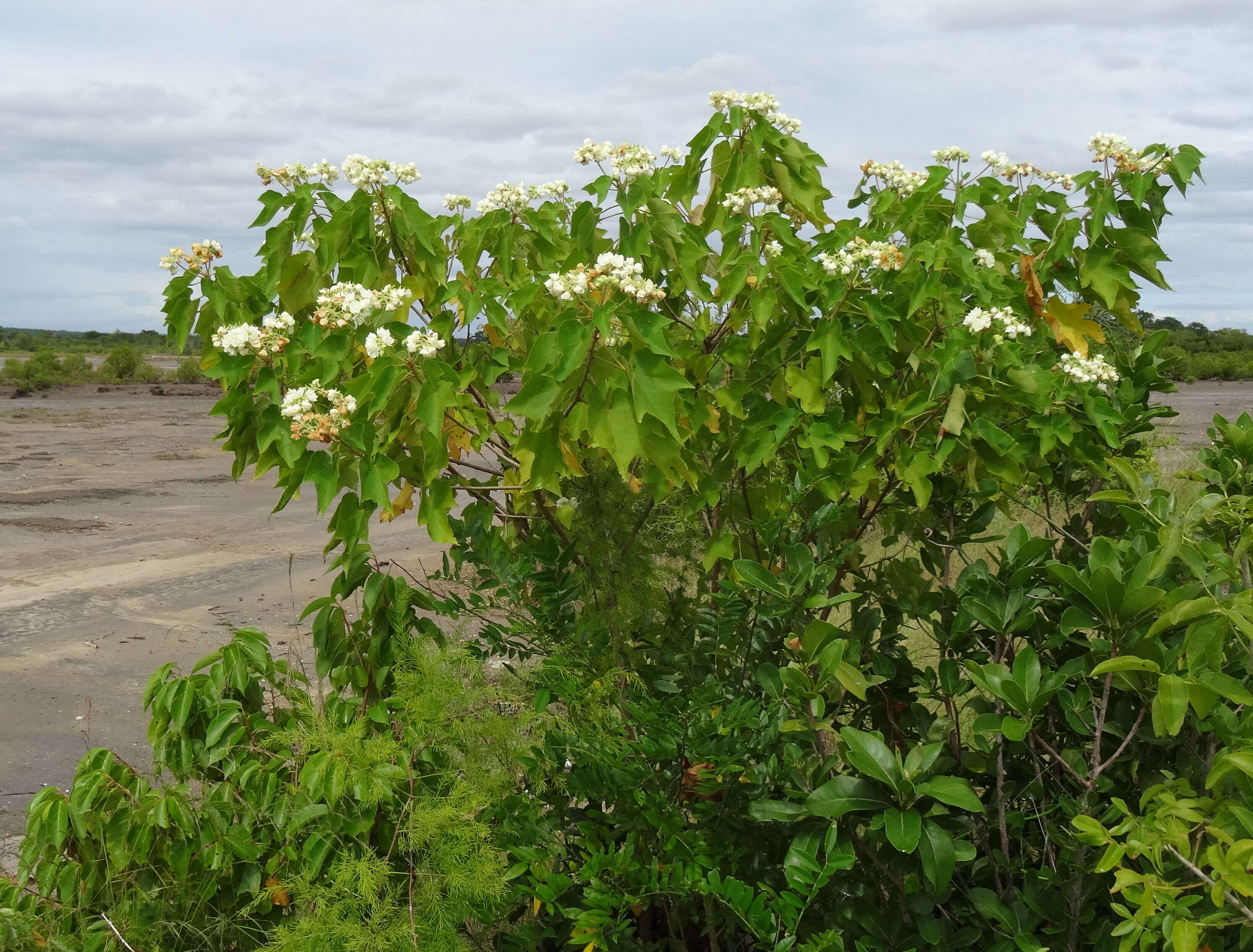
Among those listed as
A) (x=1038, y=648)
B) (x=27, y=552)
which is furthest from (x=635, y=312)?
(x=27, y=552)

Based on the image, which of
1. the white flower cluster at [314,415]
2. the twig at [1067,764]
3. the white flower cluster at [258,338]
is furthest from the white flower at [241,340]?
the twig at [1067,764]

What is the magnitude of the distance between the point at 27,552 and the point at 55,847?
21.4 ft

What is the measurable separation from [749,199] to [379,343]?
0.94 meters

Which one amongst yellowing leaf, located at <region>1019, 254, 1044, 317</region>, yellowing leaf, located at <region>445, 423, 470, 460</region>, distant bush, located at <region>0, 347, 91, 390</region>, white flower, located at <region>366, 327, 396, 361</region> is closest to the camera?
white flower, located at <region>366, 327, 396, 361</region>

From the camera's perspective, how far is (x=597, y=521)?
8.38 feet

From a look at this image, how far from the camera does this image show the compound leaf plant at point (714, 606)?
5.48 ft

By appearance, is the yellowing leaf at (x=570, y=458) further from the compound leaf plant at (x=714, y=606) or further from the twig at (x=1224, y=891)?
the twig at (x=1224, y=891)

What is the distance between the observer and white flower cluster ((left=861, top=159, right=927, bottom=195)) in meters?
2.61

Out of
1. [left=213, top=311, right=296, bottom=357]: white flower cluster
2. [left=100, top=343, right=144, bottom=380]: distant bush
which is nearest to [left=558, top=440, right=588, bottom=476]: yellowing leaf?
[left=213, top=311, right=296, bottom=357]: white flower cluster

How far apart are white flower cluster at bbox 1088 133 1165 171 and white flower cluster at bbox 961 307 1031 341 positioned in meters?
0.53

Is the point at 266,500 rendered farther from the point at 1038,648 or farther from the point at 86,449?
the point at 1038,648

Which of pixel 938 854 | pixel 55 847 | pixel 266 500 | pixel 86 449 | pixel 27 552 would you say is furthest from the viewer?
pixel 86 449

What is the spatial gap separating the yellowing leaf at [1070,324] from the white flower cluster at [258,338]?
1.79 m

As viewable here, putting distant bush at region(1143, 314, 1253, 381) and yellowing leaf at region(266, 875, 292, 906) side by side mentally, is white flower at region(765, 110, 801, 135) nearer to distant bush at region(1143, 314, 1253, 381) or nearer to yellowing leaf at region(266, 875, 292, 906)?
yellowing leaf at region(266, 875, 292, 906)
